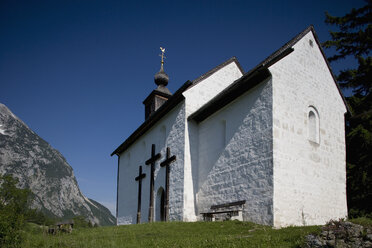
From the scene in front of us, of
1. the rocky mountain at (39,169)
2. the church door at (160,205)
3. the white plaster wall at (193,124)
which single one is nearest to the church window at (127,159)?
the church door at (160,205)

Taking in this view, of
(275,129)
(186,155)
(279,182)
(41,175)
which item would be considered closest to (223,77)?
(186,155)

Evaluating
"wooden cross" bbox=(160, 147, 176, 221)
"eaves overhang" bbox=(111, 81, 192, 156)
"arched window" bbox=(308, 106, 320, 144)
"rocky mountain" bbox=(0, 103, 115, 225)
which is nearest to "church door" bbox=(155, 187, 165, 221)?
"wooden cross" bbox=(160, 147, 176, 221)

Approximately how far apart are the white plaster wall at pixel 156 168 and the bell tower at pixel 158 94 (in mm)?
3734

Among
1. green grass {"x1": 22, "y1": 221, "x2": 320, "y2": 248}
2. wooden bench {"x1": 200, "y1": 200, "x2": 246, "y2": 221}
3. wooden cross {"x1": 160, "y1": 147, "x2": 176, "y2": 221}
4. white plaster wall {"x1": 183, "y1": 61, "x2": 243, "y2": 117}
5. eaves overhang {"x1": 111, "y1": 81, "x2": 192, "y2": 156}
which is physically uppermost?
white plaster wall {"x1": 183, "y1": 61, "x2": 243, "y2": 117}

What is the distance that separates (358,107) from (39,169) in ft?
396

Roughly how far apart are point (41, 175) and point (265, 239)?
12523 centimetres

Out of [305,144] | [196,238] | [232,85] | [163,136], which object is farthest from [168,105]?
[196,238]

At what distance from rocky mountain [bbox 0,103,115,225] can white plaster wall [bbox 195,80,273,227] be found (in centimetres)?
9936

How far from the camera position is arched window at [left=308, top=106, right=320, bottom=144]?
15.0 m

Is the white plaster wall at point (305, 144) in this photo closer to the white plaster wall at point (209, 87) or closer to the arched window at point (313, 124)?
the arched window at point (313, 124)

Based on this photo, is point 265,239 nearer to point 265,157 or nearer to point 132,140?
point 265,157

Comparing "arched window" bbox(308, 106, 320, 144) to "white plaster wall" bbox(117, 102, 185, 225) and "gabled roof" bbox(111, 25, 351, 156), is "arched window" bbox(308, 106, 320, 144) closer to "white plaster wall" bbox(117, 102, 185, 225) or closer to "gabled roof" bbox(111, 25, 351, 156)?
"gabled roof" bbox(111, 25, 351, 156)

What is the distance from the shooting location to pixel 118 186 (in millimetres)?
26594

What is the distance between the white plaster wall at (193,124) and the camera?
54.0 feet
